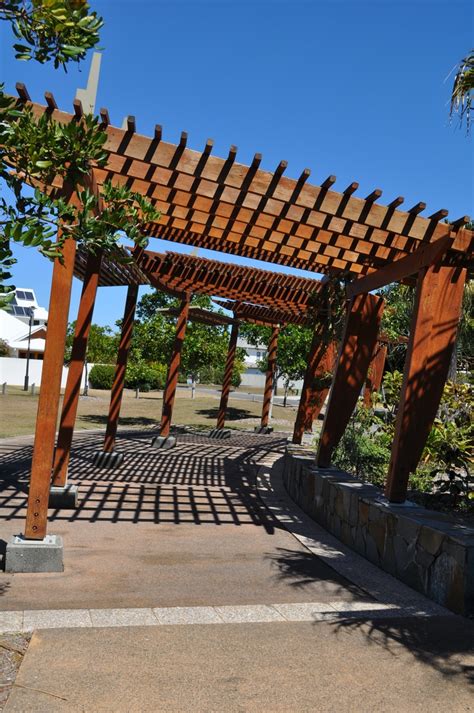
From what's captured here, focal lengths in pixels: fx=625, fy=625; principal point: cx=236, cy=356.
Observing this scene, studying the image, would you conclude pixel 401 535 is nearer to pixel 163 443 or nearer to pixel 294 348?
pixel 163 443

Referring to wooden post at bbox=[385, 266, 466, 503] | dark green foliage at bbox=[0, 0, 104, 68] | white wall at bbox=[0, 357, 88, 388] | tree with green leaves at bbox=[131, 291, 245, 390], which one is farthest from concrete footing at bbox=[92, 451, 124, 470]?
white wall at bbox=[0, 357, 88, 388]

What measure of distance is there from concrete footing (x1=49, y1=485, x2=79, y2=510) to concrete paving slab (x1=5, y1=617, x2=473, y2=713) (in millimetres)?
3276

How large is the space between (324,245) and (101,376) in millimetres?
29895

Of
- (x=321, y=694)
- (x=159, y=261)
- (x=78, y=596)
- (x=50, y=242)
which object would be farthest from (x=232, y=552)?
(x=159, y=261)

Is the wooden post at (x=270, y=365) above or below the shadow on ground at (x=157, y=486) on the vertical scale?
above

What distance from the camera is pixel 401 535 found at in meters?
5.07

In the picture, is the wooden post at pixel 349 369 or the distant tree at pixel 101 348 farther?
the distant tree at pixel 101 348

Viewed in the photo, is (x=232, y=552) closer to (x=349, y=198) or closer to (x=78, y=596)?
(x=78, y=596)

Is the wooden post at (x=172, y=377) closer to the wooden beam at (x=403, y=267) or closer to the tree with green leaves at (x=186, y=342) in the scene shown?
the wooden beam at (x=403, y=267)

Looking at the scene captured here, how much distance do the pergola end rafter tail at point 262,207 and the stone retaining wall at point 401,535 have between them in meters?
2.46

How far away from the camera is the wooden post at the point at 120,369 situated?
9.91 m

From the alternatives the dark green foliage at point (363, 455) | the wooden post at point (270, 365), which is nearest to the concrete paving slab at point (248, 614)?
the dark green foliage at point (363, 455)

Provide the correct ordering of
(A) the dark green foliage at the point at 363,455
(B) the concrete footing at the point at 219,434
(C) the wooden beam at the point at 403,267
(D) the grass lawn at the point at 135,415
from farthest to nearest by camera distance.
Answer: (D) the grass lawn at the point at 135,415, (B) the concrete footing at the point at 219,434, (A) the dark green foliage at the point at 363,455, (C) the wooden beam at the point at 403,267

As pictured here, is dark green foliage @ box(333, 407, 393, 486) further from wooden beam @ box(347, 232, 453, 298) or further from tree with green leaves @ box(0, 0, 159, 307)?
tree with green leaves @ box(0, 0, 159, 307)
